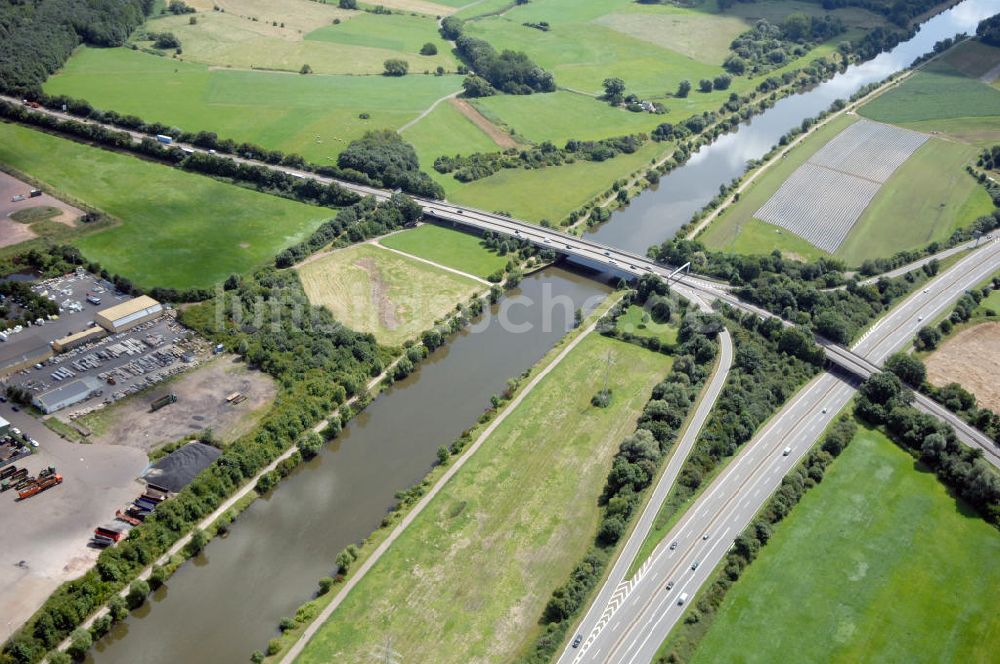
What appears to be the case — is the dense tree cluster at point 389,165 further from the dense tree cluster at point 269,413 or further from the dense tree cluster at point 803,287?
the dense tree cluster at point 803,287

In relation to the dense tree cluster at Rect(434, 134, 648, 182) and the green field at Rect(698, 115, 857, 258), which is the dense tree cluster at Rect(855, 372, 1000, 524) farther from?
the dense tree cluster at Rect(434, 134, 648, 182)

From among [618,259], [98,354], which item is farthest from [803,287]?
[98,354]

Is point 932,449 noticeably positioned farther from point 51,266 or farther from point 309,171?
point 51,266

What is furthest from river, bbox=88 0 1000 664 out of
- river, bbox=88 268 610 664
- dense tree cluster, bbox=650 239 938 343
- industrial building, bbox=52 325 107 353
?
industrial building, bbox=52 325 107 353

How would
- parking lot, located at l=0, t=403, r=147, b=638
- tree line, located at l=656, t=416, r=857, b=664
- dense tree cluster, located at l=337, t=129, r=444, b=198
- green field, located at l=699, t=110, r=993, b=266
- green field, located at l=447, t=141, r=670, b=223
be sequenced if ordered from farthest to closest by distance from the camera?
green field, located at l=447, t=141, r=670, b=223
dense tree cluster, located at l=337, t=129, r=444, b=198
green field, located at l=699, t=110, r=993, b=266
parking lot, located at l=0, t=403, r=147, b=638
tree line, located at l=656, t=416, r=857, b=664

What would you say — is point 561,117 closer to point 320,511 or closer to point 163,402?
point 163,402

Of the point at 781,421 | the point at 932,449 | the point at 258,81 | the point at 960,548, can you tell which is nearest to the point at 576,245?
the point at 781,421
